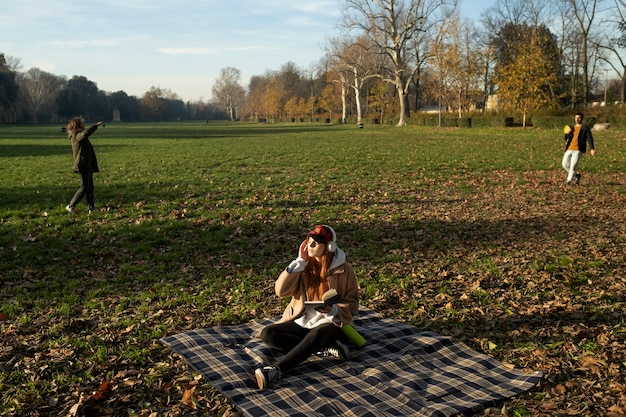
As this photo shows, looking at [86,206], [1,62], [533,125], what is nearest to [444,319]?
[86,206]

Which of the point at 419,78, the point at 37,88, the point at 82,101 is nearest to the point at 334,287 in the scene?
the point at 419,78

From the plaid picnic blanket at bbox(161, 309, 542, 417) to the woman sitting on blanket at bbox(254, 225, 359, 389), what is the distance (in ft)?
0.51

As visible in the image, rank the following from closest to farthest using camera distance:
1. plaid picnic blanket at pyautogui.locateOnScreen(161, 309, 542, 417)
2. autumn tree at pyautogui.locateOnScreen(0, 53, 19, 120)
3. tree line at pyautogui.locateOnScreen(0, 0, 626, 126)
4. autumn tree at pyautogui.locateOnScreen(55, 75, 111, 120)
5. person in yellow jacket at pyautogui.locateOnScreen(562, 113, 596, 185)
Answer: plaid picnic blanket at pyautogui.locateOnScreen(161, 309, 542, 417)
person in yellow jacket at pyautogui.locateOnScreen(562, 113, 596, 185)
tree line at pyautogui.locateOnScreen(0, 0, 626, 126)
autumn tree at pyautogui.locateOnScreen(0, 53, 19, 120)
autumn tree at pyautogui.locateOnScreen(55, 75, 111, 120)

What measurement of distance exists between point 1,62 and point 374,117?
68945 millimetres

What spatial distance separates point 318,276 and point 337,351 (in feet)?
2.29

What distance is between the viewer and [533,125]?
45.8 m

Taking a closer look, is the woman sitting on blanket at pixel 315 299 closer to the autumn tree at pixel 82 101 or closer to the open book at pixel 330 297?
the open book at pixel 330 297

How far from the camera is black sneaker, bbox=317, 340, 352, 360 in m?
4.97

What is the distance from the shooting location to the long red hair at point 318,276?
4953 mm

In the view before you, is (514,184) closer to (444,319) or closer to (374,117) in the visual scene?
(444,319)

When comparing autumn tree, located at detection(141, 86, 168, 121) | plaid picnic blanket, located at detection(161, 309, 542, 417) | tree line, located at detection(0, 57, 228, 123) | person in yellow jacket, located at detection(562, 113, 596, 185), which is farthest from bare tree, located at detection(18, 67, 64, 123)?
plaid picnic blanket, located at detection(161, 309, 542, 417)

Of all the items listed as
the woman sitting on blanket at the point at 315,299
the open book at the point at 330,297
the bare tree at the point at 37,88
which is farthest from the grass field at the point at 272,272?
the bare tree at the point at 37,88

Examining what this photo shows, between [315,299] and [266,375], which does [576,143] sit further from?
[266,375]

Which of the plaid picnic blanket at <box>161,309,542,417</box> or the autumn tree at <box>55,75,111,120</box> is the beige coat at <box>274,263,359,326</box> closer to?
the plaid picnic blanket at <box>161,309,542,417</box>
